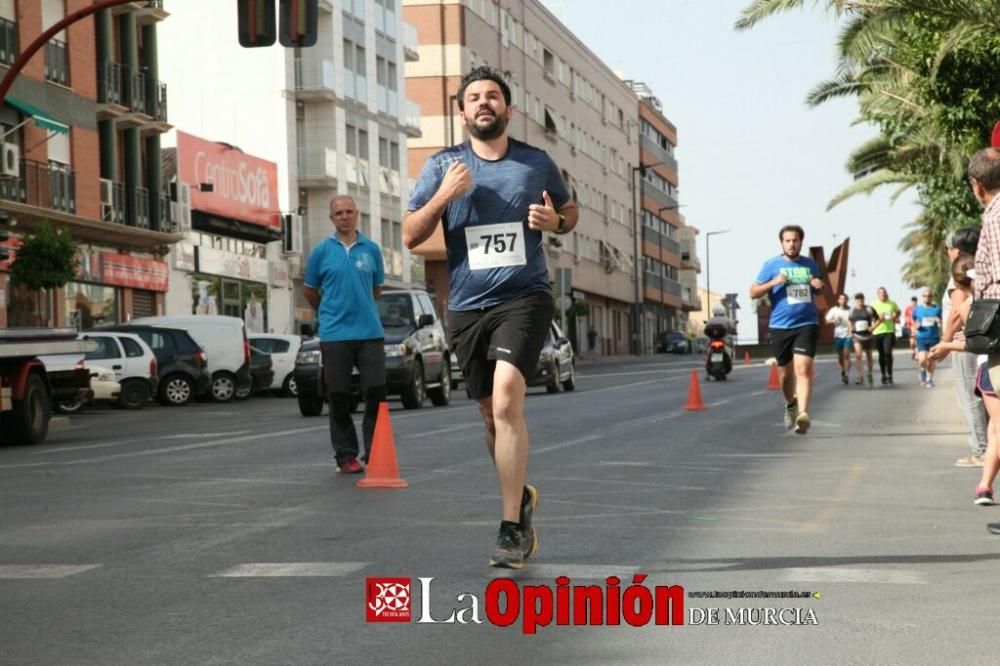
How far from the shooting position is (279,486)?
11.8 meters

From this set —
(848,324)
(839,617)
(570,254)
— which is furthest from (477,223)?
(570,254)

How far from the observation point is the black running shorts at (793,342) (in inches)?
654

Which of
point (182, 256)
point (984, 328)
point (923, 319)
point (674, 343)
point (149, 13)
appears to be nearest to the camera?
point (984, 328)

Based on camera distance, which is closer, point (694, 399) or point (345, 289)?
point (345, 289)

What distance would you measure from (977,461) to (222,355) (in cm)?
2485

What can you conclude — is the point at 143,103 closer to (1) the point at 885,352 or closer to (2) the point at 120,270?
(2) the point at 120,270

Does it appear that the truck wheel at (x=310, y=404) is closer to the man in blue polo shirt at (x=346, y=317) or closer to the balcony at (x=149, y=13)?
the man in blue polo shirt at (x=346, y=317)

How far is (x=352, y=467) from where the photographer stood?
12.6 meters

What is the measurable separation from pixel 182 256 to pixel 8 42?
10965mm

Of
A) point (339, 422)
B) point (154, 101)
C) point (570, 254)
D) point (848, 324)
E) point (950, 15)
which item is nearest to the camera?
point (339, 422)

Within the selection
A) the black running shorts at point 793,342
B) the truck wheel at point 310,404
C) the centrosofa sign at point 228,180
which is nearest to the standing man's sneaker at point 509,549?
the black running shorts at point 793,342

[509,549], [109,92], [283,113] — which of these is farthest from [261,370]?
[509,549]

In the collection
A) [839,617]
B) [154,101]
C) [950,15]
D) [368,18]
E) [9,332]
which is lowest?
[839,617]

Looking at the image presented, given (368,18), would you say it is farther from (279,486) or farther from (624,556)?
(624,556)
